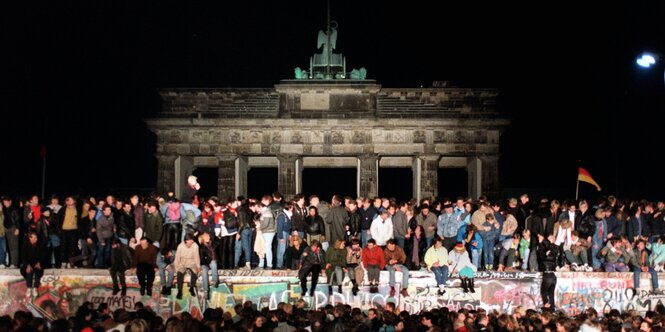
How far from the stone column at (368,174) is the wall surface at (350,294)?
18.5m

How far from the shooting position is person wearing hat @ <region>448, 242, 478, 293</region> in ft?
75.1

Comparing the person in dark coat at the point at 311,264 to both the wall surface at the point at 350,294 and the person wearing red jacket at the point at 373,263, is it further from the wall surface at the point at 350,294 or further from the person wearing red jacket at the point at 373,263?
the person wearing red jacket at the point at 373,263

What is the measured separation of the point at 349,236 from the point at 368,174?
16968 mm

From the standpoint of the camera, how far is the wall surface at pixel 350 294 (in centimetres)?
2278

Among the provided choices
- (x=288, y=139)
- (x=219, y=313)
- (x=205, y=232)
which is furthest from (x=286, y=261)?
(x=288, y=139)

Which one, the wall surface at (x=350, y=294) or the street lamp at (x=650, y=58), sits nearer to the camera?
the street lamp at (x=650, y=58)

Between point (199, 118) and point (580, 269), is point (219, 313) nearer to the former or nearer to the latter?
point (580, 269)

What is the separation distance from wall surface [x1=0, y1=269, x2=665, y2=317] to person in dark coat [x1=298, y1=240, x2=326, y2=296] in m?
0.38

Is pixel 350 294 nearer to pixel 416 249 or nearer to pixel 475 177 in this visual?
pixel 416 249

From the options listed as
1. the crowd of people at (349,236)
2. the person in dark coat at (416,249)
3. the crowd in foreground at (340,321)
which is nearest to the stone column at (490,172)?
the crowd of people at (349,236)

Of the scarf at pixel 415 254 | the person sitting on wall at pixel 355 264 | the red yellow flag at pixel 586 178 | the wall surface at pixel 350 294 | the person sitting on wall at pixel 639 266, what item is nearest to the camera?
the person sitting on wall at pixel 355 264

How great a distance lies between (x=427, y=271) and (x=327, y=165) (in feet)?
73.5

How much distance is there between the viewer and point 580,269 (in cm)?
2377

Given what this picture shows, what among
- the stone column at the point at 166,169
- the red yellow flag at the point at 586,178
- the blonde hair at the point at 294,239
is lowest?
the blonde hair at the point at 294,239
